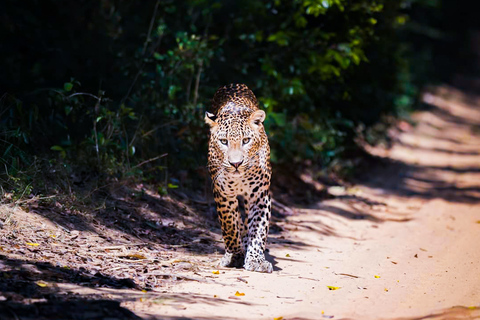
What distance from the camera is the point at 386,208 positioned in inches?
440

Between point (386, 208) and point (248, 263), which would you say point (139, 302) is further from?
point (386, 208)

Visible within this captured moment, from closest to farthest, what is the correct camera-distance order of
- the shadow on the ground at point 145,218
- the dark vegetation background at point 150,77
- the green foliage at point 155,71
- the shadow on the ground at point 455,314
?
the shadow on the ground at point 455,314 → the shadow on the ground at point 145,218 → the dark vegetation background at point 150,77 → the green foliage at point 155,71

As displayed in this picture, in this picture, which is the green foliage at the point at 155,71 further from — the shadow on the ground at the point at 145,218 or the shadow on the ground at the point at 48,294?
the shadow on the ground at the point at 48,294

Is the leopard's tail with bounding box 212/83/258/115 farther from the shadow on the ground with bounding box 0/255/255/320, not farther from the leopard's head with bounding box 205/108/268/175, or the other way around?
the shadow on the ground with bounding box 0/255/255/320

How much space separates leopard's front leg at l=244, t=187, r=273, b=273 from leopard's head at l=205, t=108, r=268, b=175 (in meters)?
0.43

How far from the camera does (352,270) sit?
21.9ft

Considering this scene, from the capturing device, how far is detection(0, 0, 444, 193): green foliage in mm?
8289

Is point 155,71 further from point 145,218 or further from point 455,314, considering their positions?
point 455,314

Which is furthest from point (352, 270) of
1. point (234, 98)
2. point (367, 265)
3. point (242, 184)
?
point (234, 98)

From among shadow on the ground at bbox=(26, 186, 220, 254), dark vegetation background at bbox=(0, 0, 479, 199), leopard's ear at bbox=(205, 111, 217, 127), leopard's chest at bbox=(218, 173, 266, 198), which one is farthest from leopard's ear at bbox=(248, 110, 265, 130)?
dark vegetation background at bbox=(0, 0, 479, 199)

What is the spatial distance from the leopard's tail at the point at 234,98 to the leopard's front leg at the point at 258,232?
43.1 inches

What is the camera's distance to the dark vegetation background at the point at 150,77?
26.7ft

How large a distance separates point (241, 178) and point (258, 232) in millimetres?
587

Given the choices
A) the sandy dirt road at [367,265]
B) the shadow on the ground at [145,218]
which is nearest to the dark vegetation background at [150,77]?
the shadow on the ground at [145,218]
